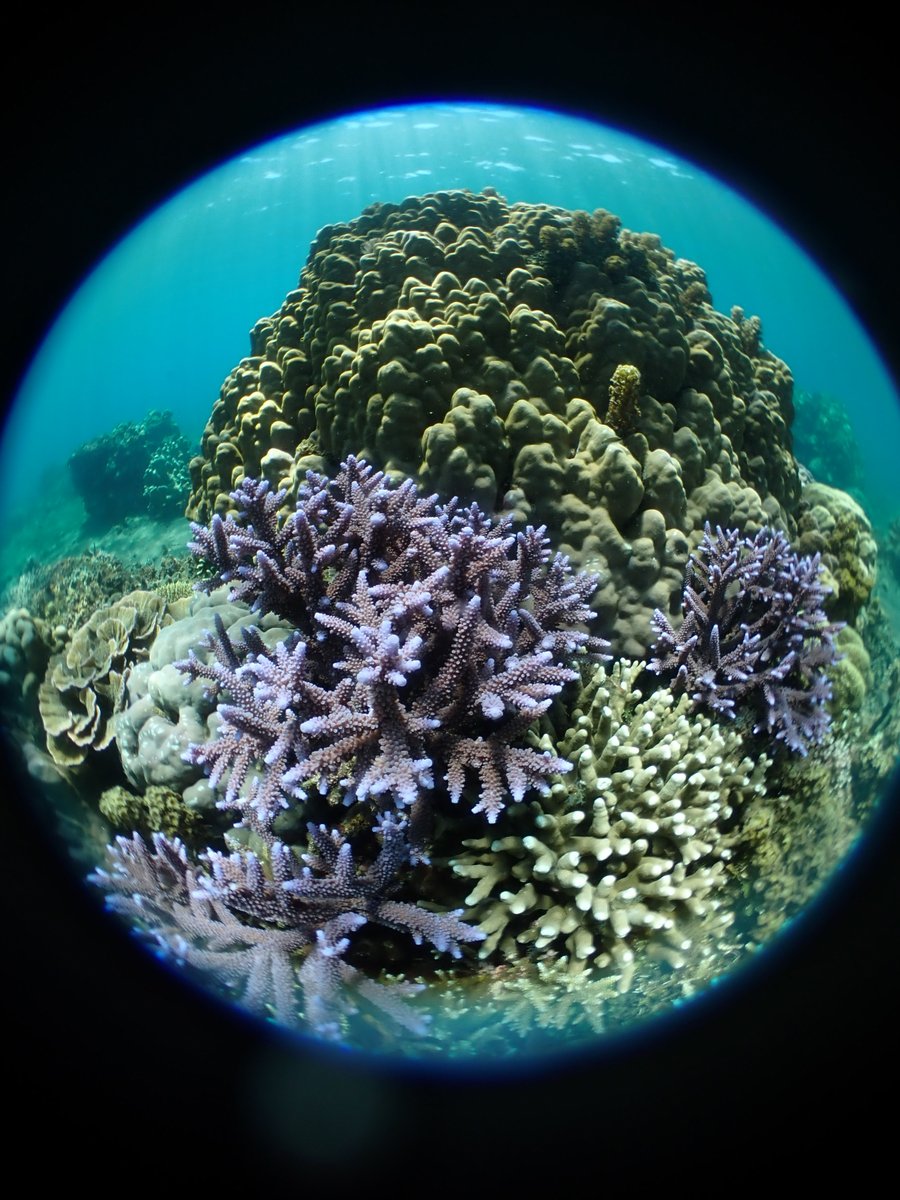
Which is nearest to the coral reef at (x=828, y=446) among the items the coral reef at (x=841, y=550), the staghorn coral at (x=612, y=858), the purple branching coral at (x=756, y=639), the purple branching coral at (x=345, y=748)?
the coral reef at (x=841, y=550)

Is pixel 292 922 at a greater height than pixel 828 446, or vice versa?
pixel 828 446

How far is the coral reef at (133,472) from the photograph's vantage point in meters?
11.7

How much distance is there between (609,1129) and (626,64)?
200 inches

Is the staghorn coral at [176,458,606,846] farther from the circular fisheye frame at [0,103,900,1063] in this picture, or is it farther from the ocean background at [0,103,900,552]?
the ocean background at [0,103,900,552]

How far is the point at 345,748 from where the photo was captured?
261 centimetres

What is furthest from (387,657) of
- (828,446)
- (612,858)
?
(828,446)

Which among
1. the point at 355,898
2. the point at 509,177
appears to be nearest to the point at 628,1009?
the point at 355,898

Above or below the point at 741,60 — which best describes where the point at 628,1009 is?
below

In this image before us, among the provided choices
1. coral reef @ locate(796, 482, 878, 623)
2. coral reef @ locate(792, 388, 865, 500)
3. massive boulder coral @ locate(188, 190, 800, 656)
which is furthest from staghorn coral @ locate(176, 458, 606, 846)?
coral reef @ locate(792, 388, 865, 500)

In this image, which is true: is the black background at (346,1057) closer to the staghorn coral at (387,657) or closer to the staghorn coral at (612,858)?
the staghorn coral at (612,858)

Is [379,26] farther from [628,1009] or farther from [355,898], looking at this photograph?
[628,1009]

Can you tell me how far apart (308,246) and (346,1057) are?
11.9 m

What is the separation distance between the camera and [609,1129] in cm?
243

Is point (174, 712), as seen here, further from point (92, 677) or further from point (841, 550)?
point (841, 550)
